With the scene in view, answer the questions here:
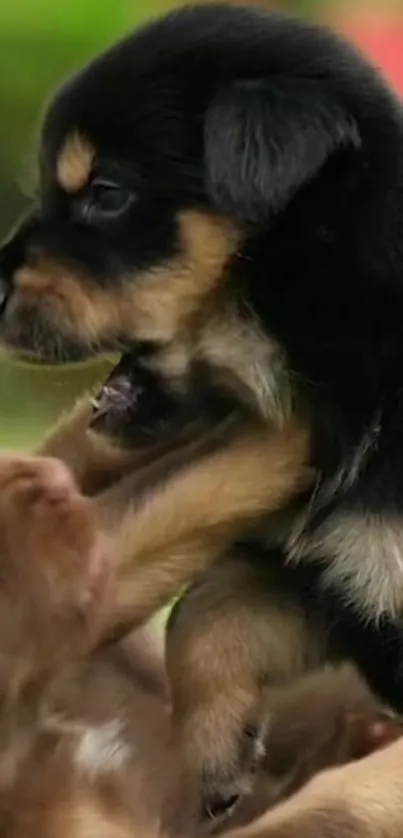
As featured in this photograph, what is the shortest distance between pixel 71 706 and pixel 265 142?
1.34ft

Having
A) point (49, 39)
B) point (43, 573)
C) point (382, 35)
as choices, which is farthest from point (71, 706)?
point (382, 35)

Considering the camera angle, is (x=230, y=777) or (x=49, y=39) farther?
(x=49, y=39)

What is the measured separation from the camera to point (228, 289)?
3.86 feet

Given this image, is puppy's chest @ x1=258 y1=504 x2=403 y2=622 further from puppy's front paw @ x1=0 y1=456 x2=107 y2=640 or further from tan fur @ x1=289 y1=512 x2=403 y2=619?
puppy's front paw @ x1=0 y1=456 x2=107 y2=640

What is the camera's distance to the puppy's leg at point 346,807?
1.00m

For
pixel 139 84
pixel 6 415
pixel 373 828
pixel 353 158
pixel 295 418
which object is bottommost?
pixel 6 415

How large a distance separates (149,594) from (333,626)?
15 cm

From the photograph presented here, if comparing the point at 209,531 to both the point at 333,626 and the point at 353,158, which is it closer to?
the point at 333,626

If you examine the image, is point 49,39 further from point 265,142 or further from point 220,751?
point 220,751

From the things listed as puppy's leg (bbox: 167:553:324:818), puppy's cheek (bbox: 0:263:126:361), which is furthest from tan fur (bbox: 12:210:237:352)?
puppy's leg (bbox: 167:553:324:818)

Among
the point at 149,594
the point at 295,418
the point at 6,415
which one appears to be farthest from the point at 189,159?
the point at 6,415

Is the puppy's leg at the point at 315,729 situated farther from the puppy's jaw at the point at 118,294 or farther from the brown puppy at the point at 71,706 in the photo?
the puppy's jaw at the point at 118,294

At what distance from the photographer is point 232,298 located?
1183 mm

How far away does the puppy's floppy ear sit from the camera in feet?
3.55
